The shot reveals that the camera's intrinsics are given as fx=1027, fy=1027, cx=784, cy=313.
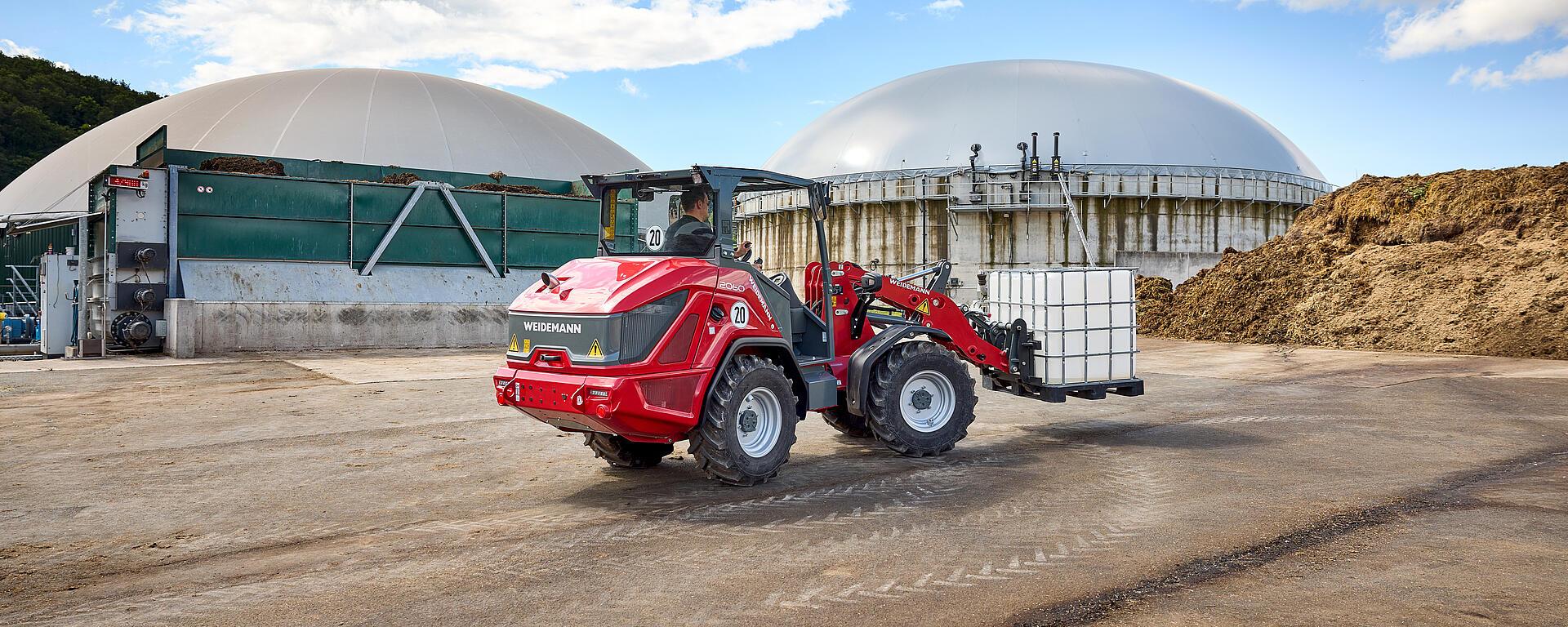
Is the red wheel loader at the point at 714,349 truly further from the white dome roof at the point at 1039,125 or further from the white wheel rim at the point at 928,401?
the white dome roof at the point at 1039,125

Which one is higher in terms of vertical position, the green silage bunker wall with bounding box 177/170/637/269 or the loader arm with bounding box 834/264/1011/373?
the green silage bunker wall with bounding box 177/170/637/269

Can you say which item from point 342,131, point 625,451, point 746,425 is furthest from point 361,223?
point 342,131

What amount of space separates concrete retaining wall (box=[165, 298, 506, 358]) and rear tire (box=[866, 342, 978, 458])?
48.1ft

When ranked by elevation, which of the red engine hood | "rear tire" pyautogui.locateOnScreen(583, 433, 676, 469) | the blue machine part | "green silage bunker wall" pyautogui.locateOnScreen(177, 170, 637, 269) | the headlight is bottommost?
"rear tire" pyautogui.locateOnScreen(583, 433, 676, 469)

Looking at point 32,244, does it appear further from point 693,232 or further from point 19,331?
point 693,232

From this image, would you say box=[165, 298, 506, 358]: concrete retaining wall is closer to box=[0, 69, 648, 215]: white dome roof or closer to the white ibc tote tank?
the white ibc tote tank

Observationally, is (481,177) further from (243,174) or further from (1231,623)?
(1231,623)

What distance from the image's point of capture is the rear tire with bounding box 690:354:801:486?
6.36 m

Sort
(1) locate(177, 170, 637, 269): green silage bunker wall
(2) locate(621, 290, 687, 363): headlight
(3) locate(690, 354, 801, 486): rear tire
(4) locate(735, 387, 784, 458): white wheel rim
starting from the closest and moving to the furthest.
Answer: (2) locate(621, 290, 687, 363): headlight → (3) locate(690, 354, 801, 486): rear tire → (4) locate(735, 387, 784, 458): white wheel rim → (1) locate(177, 170, 637, 269): green silage bunker wall

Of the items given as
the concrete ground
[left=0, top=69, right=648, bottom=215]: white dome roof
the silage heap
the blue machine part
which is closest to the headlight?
the concrete ground

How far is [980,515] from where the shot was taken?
5.92m

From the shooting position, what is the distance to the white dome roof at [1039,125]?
46.2 metres

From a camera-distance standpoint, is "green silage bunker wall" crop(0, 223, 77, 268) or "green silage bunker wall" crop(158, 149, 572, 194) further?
"green silage bunker wall" crop(0, 223, 77, 268)

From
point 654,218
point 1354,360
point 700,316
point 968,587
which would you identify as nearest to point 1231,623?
point 968,587
